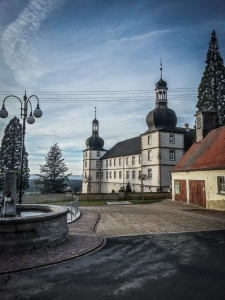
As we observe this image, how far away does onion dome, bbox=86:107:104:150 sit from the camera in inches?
2485

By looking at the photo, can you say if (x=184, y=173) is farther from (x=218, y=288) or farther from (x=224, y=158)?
(x=218, y=288)

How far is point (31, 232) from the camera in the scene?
7.48m

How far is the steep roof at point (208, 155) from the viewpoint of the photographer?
1886cm

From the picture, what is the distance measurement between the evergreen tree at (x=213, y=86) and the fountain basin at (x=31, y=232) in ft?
92.4

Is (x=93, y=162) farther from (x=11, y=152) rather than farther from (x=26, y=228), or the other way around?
(x=26, y=228)

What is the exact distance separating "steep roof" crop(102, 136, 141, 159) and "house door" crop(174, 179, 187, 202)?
2035cm

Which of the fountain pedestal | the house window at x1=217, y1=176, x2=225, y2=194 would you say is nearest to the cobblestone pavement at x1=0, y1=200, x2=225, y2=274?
the fountain pedestal

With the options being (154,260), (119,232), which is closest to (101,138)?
(119,232)

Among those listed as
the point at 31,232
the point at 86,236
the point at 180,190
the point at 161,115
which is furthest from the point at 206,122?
the point at 31,232

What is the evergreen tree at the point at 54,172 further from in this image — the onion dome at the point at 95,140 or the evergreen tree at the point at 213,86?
the evergreen tree at the point at 213,86

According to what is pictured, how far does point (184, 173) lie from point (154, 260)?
713 inches

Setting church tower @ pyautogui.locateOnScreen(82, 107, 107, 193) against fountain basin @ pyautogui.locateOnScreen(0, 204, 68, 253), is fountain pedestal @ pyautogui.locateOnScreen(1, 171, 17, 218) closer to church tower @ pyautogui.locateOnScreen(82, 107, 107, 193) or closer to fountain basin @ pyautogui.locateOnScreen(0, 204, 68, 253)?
fountain basin @ pyautogui.locateOnScreen(0, 204, 68, 253)

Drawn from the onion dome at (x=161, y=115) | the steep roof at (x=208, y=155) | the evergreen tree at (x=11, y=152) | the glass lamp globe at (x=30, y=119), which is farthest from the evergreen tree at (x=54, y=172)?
the glass lamp globe at (x=30, y=119)

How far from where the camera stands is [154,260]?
6699mm
